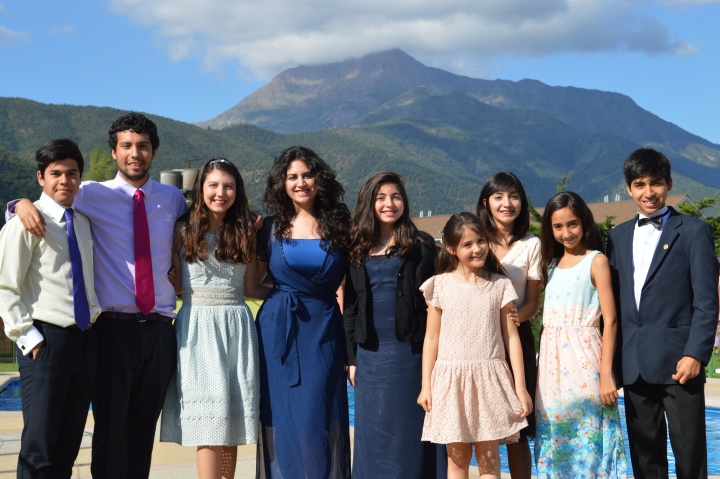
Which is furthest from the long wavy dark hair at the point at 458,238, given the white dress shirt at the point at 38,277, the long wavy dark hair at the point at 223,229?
the white dress shirt at the point at 38,277

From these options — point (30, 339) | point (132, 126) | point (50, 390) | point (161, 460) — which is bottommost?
point (161, 460)

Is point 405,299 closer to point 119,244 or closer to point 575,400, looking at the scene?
point 575,400

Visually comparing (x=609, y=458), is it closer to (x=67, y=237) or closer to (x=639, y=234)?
(x=639, y=234)

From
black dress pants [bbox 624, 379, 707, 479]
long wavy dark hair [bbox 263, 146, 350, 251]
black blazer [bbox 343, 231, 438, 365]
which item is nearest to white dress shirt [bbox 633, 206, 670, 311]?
black dress pants [bbox 624, 379, 707, 479]

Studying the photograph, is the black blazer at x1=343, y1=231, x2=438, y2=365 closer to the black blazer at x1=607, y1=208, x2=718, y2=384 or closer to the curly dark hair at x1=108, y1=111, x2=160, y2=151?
the black blazer at x1=607, y1=208, x2=718, y2=384

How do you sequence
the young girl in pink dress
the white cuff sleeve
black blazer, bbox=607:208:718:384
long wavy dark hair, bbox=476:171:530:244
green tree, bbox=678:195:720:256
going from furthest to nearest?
green tree, bbox=678:195:720:256, long wavy dark hair, bbox=476:171:530:244, the young girl in pink dress, black blazer, bbox=607:208:718:384, the white cuff sleeve

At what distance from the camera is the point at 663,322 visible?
13.1ft

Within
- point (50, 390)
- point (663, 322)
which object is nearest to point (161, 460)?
point (50, 390)

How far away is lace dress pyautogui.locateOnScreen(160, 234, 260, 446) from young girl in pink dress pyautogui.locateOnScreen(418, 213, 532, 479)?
0.86 metres

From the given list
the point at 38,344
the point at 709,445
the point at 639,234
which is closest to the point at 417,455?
the point at 639,234

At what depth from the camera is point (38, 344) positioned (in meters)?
3.73

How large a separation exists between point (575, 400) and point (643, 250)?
78 centimetres

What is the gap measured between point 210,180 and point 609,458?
7.60 feet

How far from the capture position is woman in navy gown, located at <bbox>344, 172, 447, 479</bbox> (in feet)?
13.7
